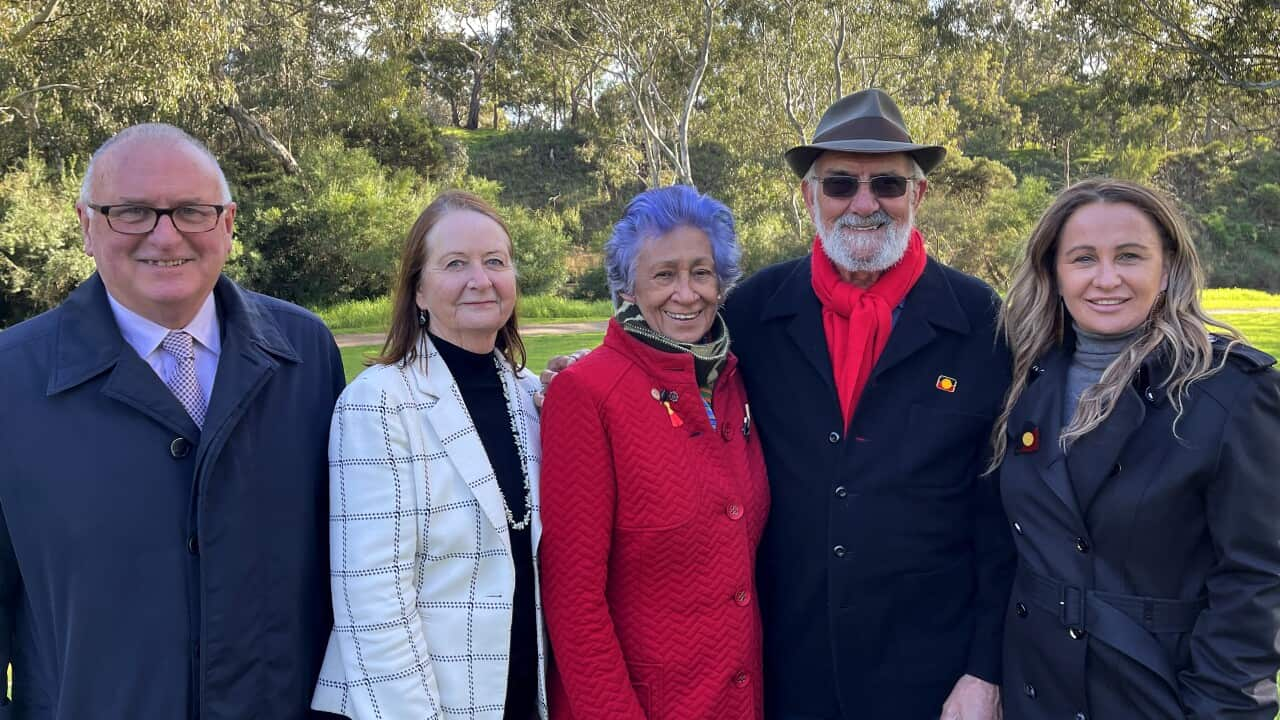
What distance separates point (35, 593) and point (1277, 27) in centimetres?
1663

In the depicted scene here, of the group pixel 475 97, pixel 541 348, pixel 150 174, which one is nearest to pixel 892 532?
pixel 150 174

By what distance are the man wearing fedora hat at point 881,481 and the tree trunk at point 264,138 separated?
26.9 meters

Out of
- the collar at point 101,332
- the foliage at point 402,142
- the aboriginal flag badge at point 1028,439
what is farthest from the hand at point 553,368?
the foliage at point 402,142

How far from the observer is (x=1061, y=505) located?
7.41ft

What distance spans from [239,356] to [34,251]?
20.1 metres

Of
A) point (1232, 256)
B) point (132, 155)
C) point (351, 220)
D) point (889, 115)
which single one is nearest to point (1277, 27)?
point (889, 115)

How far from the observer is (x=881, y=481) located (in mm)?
2557

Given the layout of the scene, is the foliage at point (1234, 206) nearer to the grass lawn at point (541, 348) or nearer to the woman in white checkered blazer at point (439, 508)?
the grass lawn at point (541, 348)

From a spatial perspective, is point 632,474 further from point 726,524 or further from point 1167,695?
point 1167,695

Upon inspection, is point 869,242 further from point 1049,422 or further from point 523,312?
point 523,312

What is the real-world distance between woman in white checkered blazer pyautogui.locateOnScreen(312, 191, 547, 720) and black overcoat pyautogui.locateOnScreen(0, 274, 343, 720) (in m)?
0.16

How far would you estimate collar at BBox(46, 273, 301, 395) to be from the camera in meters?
2.13

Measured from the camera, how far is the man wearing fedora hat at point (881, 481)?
2564 millimetres

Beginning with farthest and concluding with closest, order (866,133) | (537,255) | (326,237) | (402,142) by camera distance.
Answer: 1. (402,142)
2. (537,255)
3. (326,237)
4. (866,133)
